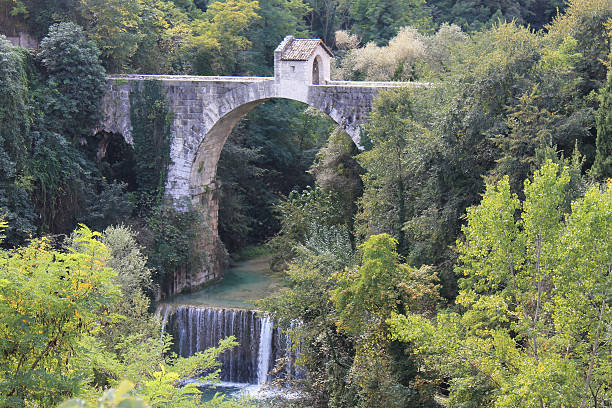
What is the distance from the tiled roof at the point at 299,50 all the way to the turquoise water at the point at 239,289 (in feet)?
23.3

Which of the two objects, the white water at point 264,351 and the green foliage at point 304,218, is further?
the green foliage at point 304,218

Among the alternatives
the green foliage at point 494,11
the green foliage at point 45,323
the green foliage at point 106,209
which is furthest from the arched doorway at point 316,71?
the green foliage at point 494,11

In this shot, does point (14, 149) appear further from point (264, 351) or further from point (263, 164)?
point (263, 164)

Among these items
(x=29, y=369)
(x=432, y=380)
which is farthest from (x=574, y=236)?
(x=29, y=369)

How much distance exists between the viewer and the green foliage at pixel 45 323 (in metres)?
8.41

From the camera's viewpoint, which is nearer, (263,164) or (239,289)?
(239,289)

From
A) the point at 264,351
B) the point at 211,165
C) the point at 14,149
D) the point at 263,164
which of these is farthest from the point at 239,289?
the point at 263,164

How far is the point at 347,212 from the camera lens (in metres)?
21.9

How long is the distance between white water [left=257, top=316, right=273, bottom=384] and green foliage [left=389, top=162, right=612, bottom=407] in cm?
852

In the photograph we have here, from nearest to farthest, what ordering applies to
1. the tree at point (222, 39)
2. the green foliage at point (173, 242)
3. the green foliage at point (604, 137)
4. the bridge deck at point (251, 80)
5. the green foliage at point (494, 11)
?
the green foliage at point (604, 137), the bridge deck at point (251, 80), the green foliage at point (173, 242), the tree at point (222, 39), the green foliage at point (494, 11)

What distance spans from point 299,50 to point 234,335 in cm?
844

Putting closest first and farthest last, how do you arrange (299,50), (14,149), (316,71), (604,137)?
1. (604,137)
2. (14,149)
3. (299,50)
4. (316,71)

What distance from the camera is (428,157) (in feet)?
54.5

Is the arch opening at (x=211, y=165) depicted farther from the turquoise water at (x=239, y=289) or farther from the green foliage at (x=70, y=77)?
the green foliage at (x=70, y=77)
